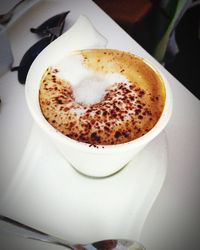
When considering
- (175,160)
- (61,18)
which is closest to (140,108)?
(175,160)

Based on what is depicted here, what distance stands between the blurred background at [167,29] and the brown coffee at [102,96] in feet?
1.29

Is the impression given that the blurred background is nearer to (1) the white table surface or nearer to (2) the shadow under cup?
(1) the white table surface

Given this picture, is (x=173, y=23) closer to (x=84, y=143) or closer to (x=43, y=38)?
(x=43, y=38)

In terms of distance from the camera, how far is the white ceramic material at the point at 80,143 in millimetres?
455

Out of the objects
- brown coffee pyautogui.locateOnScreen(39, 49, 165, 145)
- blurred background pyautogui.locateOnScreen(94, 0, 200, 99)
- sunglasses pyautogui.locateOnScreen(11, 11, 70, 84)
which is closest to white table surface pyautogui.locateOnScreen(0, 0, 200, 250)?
sunglasses pyautogui.locateOnScreen(11, 11, 70, 84)

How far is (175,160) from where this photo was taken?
0.60m

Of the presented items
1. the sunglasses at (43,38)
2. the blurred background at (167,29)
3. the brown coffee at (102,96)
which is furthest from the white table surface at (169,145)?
the blurred background at (167,29)

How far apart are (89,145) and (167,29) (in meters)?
0.61

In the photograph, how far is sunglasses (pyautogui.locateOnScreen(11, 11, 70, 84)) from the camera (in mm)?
681

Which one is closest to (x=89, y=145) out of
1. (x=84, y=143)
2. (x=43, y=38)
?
(x=84, y=143)

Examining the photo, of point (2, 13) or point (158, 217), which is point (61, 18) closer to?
point (2, 13)

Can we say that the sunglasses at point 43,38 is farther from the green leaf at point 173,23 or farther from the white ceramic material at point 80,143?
the green leaf at point 173,23

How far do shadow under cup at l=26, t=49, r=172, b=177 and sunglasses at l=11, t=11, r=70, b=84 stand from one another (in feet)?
0.44

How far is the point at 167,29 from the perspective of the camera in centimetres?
94
